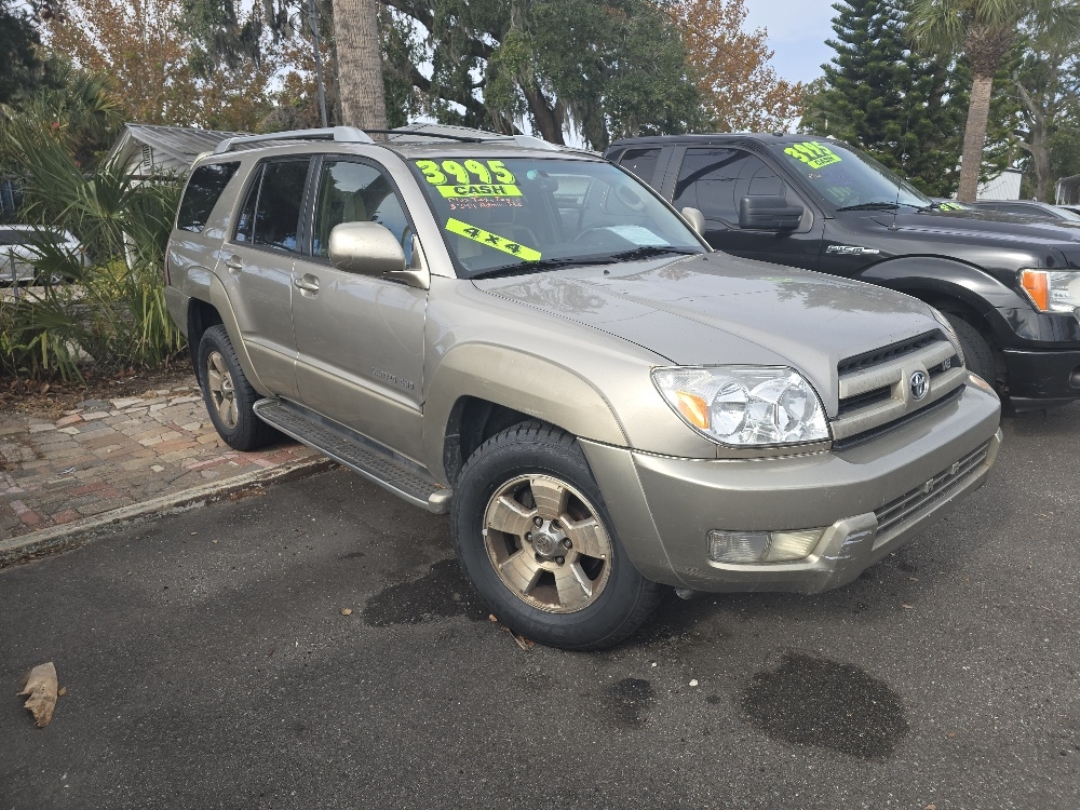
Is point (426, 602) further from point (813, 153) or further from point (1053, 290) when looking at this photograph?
point (813, 153)

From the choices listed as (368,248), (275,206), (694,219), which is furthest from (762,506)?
(275,206)

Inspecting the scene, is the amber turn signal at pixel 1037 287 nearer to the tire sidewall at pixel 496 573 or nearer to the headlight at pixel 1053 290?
the headlight at pixel 1053 290

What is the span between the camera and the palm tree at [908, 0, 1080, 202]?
54.0 ft

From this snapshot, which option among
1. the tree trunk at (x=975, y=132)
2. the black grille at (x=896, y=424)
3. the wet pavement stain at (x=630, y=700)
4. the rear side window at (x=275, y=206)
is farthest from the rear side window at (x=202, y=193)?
the tree trunk at (x=975, y=132)

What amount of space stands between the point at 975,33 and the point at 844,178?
46.6 ft

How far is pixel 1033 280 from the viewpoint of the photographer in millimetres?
4684

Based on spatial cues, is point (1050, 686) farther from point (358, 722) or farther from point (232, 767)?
point (232, 767)

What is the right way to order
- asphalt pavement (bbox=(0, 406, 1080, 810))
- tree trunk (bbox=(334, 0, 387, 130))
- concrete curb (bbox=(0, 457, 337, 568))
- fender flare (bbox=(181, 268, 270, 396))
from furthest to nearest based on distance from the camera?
tree trunk (bbox=(334, 0, 387, 130)) → fender flare (bbox=(181, 268, 270, 396)) → concrete curb (bbox=(0, 457, 337, 568)) → asphalt pavement (bbox=(0, 406, 1080, 810))

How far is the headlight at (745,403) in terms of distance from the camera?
2.49 m

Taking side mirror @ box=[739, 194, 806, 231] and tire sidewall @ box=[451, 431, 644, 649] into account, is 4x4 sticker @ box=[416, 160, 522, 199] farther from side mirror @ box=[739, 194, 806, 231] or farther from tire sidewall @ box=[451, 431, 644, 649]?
side mirror @ box=[739, 194, 806, 231]

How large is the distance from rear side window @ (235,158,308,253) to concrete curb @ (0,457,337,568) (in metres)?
1.29

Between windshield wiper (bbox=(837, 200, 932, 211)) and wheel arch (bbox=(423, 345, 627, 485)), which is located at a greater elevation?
windshield wiper (bbox=(837, 200, 932, 211))

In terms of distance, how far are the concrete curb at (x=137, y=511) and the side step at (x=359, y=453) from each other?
0.38m

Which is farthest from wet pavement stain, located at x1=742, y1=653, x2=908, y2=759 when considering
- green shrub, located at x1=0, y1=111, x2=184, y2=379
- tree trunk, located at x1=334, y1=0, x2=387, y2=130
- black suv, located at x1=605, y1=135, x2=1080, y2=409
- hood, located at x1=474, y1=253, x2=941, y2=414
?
tree trunk, located at x1=334, y1=0, x2=387, y2=130
